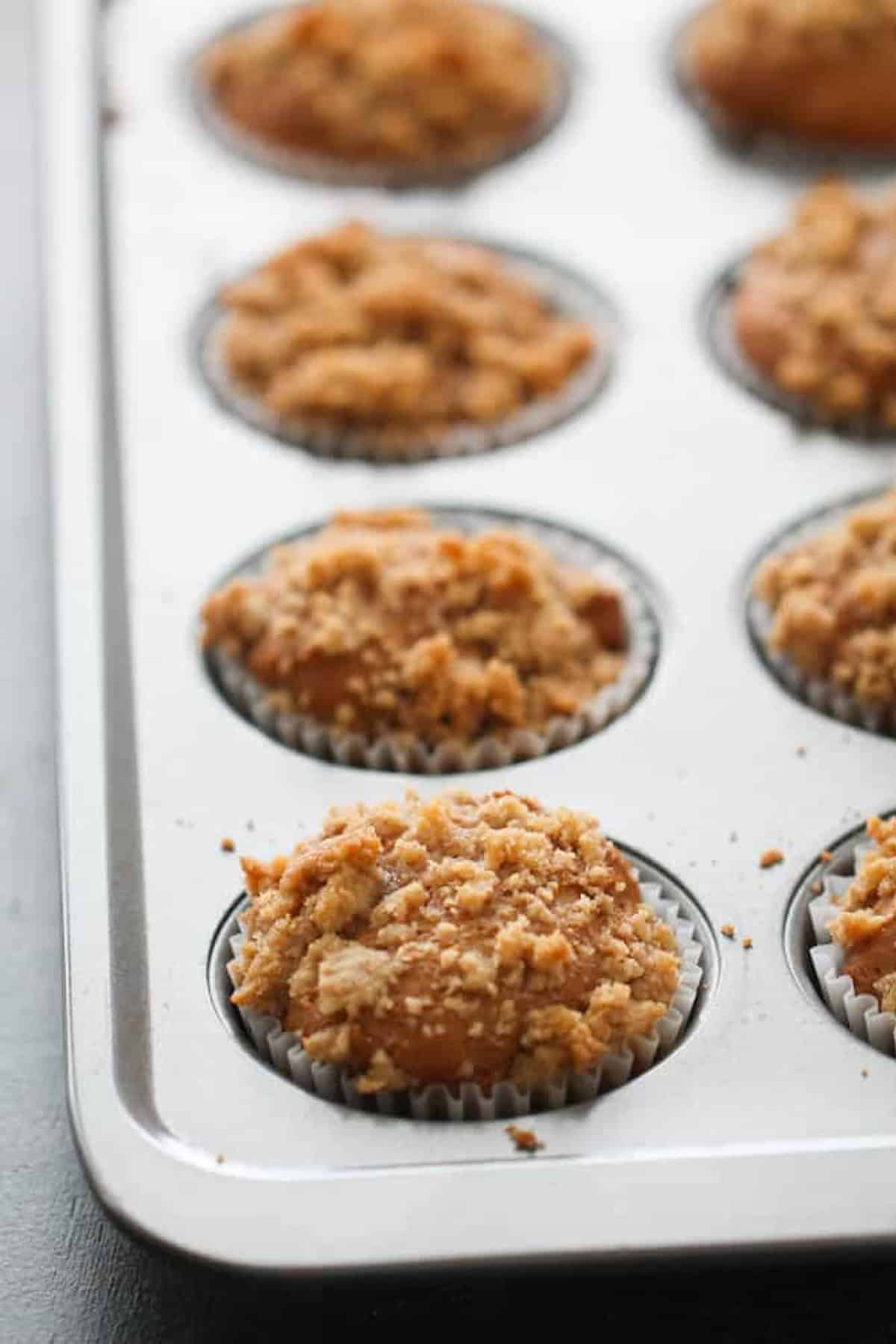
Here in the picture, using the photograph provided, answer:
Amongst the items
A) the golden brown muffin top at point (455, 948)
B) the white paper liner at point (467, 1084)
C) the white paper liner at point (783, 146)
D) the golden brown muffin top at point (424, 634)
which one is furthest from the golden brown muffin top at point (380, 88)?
the white paper liner at point (467, 1084)

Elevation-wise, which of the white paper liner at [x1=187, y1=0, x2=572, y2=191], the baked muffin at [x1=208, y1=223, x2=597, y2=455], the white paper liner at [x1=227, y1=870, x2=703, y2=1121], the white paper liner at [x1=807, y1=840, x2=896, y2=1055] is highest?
the white paper liner at [x1=187, y1=0, x2=572, y2=191]

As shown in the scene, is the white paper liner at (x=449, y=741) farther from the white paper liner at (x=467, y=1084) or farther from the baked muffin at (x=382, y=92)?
the baked muffin at (x=382, y=92)

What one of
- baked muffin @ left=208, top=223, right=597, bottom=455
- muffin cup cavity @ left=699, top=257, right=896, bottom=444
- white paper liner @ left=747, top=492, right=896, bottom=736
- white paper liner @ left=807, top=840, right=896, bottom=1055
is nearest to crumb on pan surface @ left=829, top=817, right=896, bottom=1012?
white paper liner @ left=807, top=840, right=896, bottom=1055

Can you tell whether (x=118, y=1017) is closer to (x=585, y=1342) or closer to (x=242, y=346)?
(x=585, y=1342)

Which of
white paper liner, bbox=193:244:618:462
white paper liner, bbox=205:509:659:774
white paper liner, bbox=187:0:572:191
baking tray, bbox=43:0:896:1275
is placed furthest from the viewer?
white paper liner, bbox=187:0:572:191

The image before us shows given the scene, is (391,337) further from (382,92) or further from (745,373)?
(382,92)

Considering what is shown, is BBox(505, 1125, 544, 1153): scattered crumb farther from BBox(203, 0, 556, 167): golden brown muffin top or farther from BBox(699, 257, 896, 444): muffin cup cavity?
BBox(203, 0, 556, 167): golden brown muffin top
